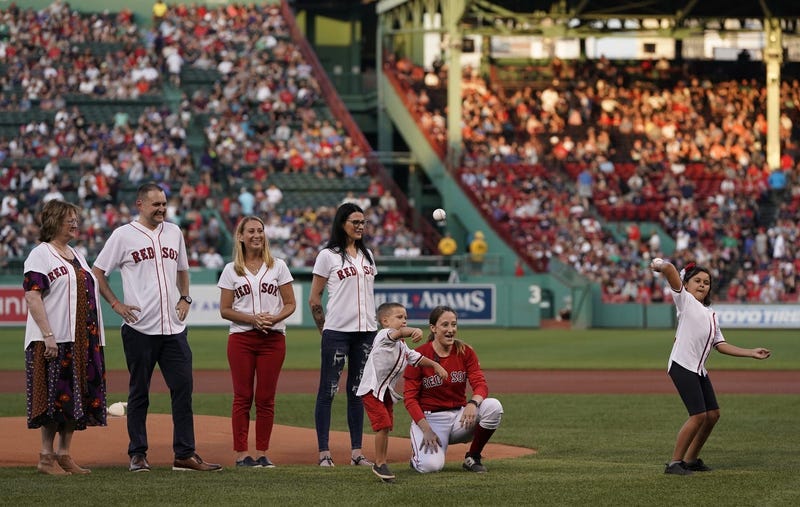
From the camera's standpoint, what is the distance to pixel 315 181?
132ft

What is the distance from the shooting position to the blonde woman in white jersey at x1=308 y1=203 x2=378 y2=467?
1101cm

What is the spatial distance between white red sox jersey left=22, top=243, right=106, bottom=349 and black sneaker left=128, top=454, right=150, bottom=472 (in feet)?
3.38

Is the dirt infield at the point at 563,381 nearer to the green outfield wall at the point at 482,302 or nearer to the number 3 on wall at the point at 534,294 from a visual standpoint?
the green outfield wall at the point at 482,302

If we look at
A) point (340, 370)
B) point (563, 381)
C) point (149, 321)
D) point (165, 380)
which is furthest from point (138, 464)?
point (563, 381)

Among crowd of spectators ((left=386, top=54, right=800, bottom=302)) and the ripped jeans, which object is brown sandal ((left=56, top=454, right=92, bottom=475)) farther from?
crowd of spectators ((left=386, top=54, right=800, bottom=302))

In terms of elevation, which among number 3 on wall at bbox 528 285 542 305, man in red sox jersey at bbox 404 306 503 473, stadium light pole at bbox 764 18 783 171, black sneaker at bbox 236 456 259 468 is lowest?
number 3 on wall at bbox 528 285 542 305

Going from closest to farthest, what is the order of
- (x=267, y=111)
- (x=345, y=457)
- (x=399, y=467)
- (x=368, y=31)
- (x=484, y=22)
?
(x=399, y=467)
(x=345, y=457)
(x=267, y=111)
(x=484, y=22)
(x=368, y=31)

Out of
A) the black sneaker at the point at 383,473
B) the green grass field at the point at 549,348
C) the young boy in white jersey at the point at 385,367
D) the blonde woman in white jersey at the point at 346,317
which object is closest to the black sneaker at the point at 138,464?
the blonde woman in white jersey at the point at 346,317

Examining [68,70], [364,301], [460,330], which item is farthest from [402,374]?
[68,70]

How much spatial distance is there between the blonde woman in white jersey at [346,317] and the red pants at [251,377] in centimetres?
42

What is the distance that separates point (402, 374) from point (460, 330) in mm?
24042

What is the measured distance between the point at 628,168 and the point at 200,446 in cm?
3100

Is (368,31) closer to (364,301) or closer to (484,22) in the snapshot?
(484,22)

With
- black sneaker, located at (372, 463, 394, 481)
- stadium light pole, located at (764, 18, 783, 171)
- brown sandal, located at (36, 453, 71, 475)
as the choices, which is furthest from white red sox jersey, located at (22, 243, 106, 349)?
stadium light pole, located at (764, 18, 783, 171)
